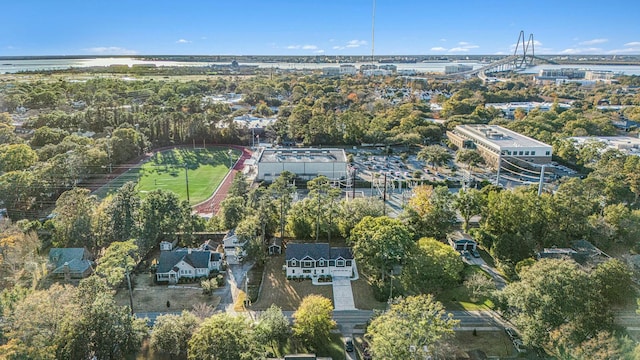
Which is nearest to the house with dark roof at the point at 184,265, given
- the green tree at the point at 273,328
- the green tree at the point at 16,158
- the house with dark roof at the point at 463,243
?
the green tree at the point at 273,328

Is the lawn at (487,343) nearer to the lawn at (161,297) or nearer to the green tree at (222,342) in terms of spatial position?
the green tree at (222,342)

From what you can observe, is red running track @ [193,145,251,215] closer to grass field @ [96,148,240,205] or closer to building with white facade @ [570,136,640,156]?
grass field @ [96,148,240,205]

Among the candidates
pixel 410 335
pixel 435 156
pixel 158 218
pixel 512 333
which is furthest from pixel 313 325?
pixel 435 156

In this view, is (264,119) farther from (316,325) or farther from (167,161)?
(316,325)

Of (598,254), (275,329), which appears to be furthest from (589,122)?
(275,329)

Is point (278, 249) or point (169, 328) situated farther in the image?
point (278, 249)

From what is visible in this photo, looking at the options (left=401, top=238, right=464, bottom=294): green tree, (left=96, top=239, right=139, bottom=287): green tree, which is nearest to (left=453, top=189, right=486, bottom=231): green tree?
(left=401, top=238, right=464, bottom=294): green tree
